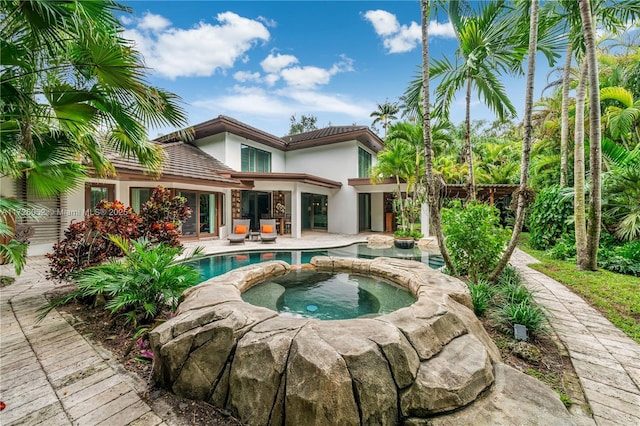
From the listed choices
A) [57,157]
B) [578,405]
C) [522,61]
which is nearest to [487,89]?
[522,61]

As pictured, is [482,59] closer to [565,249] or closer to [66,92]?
[565,249]

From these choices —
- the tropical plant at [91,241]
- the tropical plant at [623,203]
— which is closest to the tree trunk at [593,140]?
the tropical plant at [623,203]

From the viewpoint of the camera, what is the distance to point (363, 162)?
1661cm

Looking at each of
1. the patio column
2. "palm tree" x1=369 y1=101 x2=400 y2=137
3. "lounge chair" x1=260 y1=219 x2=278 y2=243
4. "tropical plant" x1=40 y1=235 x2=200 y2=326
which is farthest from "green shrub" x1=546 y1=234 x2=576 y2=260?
"palm tree" x1=369 y1=101 x2=400 y2=137

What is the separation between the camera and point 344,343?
2047 millimetres

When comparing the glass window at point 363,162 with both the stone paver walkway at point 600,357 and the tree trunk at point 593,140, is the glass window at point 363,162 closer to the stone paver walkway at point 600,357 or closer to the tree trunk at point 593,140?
the tree trunk at point 593,140

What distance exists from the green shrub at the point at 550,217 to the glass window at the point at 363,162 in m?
8.51

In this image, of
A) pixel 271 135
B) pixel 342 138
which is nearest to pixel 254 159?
pixel 271 135

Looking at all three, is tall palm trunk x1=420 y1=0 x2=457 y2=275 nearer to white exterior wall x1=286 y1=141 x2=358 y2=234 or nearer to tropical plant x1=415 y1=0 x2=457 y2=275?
tropical plant x1=415 y1=0 x2=457 y2=275

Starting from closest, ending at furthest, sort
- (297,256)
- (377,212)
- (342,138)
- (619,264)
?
(619,264)
(297,256)
(342,138)
(377,212)

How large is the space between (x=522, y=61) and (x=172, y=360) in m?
8.13

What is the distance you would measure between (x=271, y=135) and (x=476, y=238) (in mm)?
13370

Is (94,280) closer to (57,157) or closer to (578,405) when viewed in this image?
(57,157)

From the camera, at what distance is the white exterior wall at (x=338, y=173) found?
615 inches
